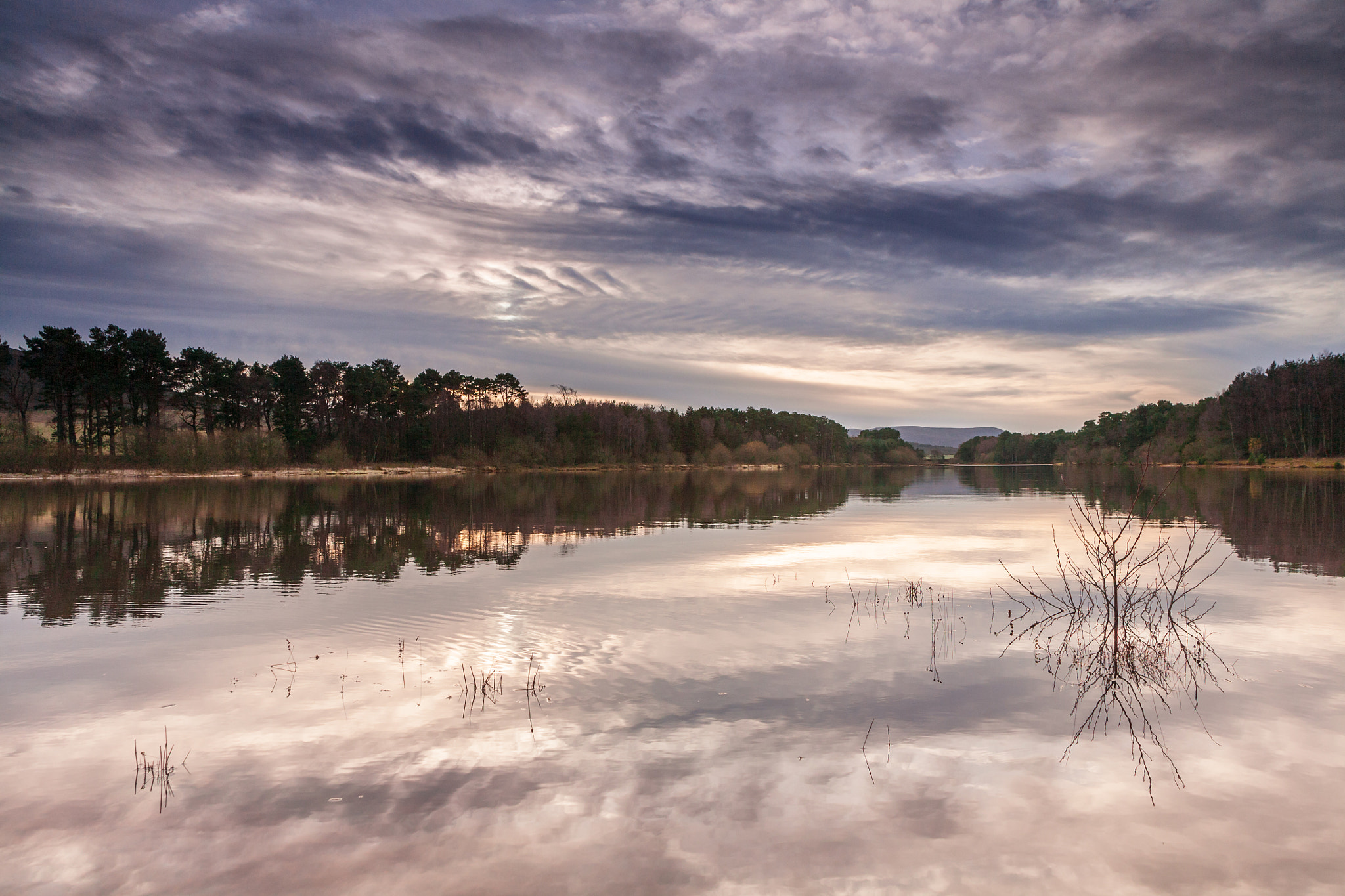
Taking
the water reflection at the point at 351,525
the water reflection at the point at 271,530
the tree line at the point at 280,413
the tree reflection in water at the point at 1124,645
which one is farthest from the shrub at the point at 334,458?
the tree reflection in water at the point at 1124,645

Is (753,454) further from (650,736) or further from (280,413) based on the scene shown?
(650,736)

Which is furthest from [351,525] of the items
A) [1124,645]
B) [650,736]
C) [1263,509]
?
[1263,509]

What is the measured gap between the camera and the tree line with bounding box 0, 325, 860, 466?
72.6m


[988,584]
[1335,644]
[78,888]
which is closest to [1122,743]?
[1335,644]

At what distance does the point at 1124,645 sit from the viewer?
35.4ft

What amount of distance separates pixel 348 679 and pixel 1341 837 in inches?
369

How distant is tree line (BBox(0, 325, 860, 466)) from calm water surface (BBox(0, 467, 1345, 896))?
68.4 metres

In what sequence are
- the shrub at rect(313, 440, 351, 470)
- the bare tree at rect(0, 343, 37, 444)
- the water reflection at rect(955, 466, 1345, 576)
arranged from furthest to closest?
the shrub at rect(313, 440, 351, 470) < the bare tree at rect(0, 343, 37, 444) < the water reflection at rect(955, 466, 1345, 576)

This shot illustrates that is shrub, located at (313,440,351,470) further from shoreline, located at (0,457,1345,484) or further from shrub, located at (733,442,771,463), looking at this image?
shrub, located at (733,442,771,463)

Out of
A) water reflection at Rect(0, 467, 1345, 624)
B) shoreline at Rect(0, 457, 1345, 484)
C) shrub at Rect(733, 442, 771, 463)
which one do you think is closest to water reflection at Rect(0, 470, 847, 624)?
water reflection at Rect(0, 467, 1345, 624)

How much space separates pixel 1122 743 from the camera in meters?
7.21

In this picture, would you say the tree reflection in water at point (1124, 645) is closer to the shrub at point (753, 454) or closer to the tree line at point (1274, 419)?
the tree line at point (1274, 419)

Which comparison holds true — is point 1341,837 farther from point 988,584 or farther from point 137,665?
point 137,665

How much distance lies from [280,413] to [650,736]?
10046 centimetres
